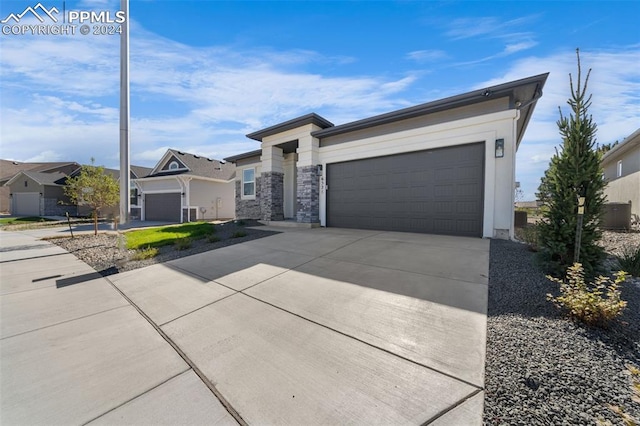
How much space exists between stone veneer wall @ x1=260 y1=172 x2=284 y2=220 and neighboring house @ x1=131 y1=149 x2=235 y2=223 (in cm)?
842

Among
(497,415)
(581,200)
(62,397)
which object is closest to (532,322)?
(497,415)

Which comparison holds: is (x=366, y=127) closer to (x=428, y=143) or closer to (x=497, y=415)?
(x=428, y=143)

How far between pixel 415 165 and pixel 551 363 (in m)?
6.99

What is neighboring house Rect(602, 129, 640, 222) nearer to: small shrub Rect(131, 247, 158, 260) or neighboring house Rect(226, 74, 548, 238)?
neighboring house Rect(226, 74, 548, 238)

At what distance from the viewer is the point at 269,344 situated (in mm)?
2605

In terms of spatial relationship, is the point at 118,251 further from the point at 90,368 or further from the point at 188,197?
the point at 188,197

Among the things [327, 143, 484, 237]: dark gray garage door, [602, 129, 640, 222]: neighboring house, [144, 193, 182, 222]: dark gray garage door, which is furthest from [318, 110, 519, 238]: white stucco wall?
[144, 193, 182, 222]: dark gray garage door

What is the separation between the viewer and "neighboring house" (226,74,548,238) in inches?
273

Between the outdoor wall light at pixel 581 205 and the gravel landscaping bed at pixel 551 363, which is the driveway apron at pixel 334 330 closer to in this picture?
the gravel landscaping bed at pixel 551 363

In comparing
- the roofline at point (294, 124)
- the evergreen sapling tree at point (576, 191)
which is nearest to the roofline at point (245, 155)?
the roofline at point (294, 124)

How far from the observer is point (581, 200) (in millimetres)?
3795

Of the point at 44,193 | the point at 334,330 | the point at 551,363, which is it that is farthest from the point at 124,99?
the point at 44,193

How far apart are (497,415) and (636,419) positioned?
81 cm

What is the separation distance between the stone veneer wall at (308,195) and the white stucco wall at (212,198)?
1105 cm
